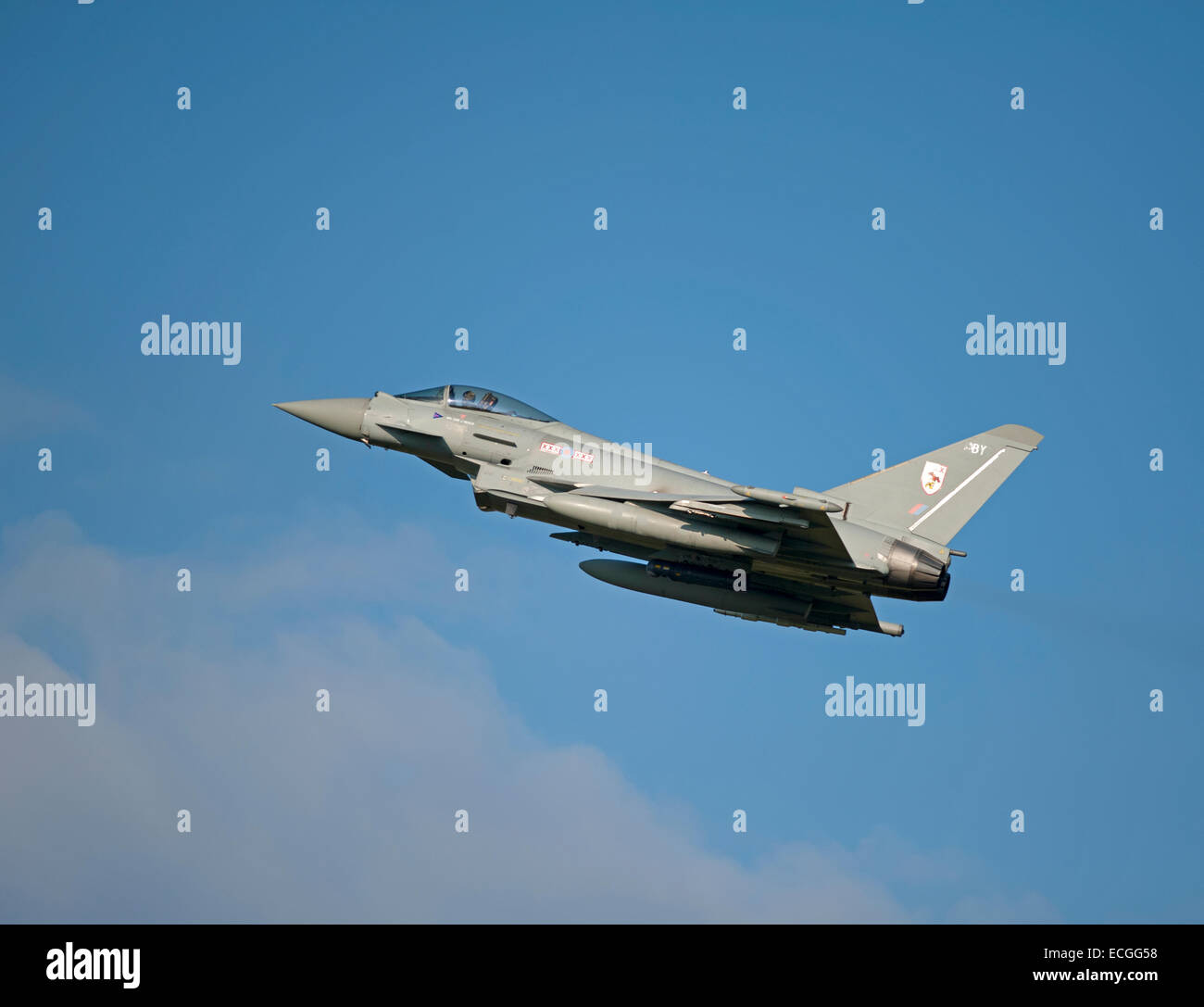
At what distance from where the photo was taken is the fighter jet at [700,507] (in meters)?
20.4

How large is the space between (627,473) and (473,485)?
2.93 metres

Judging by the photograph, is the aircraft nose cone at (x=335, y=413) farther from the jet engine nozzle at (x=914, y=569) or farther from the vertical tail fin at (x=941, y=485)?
the jet engine nozzle at (x=914, y=569)

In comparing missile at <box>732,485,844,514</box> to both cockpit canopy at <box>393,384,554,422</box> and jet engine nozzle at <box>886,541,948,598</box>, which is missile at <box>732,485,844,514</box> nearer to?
jet engine nozzle at <box>886,541,948,598</box>

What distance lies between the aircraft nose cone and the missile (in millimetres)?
8111

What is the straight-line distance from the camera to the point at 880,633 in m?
23.0

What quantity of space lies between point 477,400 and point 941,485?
9.01 metres

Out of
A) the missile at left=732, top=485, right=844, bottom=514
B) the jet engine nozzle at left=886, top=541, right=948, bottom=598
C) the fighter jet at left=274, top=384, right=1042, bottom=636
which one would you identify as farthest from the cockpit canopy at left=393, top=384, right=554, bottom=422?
the jet engine nozzle at left=886, top=541, right=948, bottom=598

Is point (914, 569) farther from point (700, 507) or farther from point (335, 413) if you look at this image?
point (335, 413)

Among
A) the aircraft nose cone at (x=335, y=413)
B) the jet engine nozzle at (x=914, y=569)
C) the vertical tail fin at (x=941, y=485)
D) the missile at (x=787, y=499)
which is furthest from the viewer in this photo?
the aircraft nose cone at (x=335, y=413)

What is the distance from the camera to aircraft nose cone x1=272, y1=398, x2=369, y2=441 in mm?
23266

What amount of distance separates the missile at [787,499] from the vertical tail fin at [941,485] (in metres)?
3.04

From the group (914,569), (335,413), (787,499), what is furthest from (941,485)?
(335,413)

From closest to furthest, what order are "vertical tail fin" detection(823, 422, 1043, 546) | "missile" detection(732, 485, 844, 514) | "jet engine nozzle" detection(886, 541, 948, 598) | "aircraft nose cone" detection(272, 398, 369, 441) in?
"missile" detection(732, 485, 844, 514) → "jet engine nozzle" detection(886, 541, 948, 598) → "vertical tail fin" detection(823, 422, 1043, 546) → "aircraft nose cone" detection(272, 398, 369, 441)

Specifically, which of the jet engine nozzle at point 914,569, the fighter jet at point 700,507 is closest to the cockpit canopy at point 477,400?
the fighter jet at point 700,507
